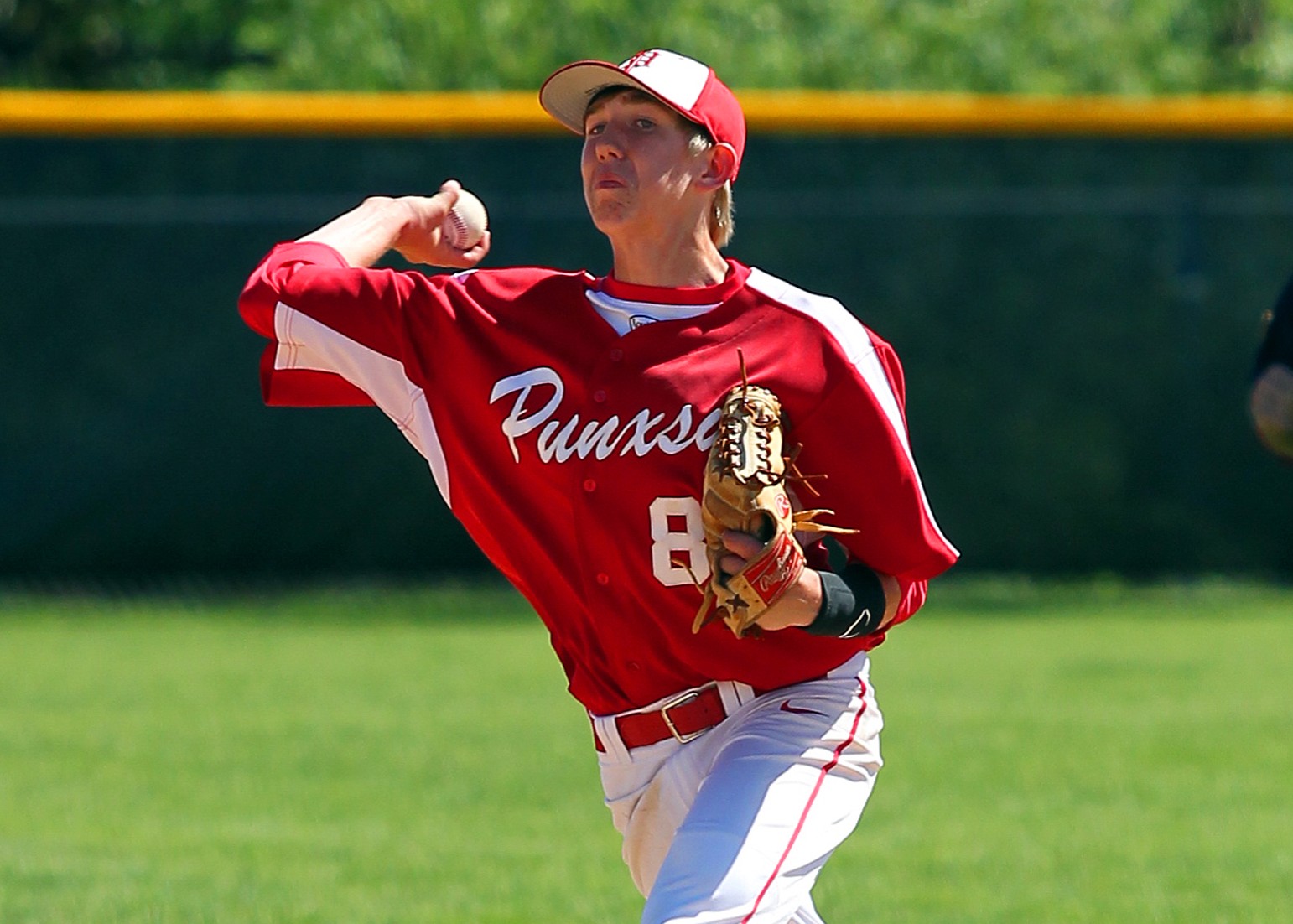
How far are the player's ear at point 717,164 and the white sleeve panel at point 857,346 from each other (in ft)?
0.62

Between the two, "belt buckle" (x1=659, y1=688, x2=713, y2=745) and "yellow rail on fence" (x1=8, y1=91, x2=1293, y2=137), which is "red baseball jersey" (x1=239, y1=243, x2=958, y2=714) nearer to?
"belt buckle" (x1=659, y1=688, x2=713, y2=745)

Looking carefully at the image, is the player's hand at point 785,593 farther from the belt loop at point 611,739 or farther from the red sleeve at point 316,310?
the red sleeve at point 316,310

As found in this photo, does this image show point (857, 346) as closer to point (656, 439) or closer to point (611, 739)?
point (656, 439)

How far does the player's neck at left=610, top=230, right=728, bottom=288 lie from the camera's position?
12.0 feet

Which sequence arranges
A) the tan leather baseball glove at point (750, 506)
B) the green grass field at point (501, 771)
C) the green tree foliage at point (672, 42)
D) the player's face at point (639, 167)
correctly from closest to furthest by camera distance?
1. the tan leather baseball glove at point (750, 506)
2. the player's face at point (639, 167)
3. the green grass field at point (501, 771)
4. the green tree foliage at point (672, 42)

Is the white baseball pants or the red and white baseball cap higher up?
the red and white baseball cap

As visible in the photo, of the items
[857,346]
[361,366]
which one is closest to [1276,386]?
[857,346]

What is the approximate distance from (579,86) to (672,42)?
13266mm

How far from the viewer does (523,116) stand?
13.0 metres

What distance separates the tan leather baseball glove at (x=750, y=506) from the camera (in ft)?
10.8

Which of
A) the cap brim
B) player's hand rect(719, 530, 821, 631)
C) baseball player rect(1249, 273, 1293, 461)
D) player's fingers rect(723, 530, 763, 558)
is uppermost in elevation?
the cap brim

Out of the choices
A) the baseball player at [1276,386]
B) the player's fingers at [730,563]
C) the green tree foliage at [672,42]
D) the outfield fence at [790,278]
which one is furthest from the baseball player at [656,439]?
the green tree foliage at [672,42]

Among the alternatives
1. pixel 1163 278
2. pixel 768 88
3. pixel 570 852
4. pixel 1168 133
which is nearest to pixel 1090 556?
pixel 1163 278

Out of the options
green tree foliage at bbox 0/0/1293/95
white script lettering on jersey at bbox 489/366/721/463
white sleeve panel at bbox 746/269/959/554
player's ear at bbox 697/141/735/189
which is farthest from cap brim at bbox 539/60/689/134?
green tree foliage at bbox 0/0/1293/95
